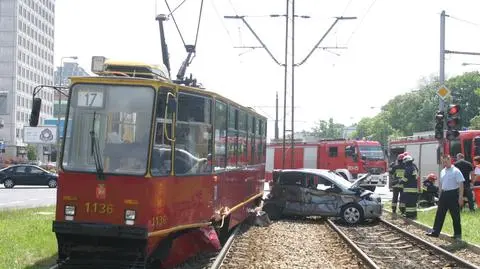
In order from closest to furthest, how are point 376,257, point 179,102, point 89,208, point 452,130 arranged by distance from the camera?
point 89,208, point 179,102, point 376,257, point 452,130

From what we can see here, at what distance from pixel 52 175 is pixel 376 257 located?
99.1 feet

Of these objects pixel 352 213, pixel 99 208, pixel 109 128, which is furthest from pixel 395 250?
pixel 109 128

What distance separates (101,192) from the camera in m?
8.82

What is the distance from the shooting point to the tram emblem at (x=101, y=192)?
28.9 ft

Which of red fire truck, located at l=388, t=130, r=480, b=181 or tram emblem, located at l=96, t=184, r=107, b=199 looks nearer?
tram emblem, located at l=96, t=184, r=107, b=199

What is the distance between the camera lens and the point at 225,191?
1231 cm

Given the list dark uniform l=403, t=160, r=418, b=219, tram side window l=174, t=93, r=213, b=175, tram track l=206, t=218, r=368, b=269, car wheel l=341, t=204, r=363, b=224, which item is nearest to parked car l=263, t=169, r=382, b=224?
car wheel l=341, t=204, r=363, b=224

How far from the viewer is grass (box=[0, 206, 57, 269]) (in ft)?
32.5

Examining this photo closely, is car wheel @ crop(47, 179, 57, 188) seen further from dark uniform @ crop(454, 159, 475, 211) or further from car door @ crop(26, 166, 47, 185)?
dark uniform @ crop(454, 159, 475, 211)

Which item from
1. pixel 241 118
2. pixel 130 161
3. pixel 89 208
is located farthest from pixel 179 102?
pixel 241 118

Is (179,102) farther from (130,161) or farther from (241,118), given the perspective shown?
(241,118)

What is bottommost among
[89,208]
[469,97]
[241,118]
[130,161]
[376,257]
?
[376,257]

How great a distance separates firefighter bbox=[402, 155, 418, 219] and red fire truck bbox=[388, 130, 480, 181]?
11.1ft

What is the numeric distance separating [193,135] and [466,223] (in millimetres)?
8957
